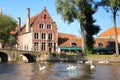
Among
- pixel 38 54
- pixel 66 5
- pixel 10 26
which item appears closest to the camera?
pixel 66 5

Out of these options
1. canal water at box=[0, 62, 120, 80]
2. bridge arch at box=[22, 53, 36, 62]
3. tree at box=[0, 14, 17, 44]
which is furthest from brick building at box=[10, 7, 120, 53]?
canal water at box=[0, 62, 120, 80]

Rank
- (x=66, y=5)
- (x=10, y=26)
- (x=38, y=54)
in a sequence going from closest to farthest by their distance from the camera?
1. (x=66, y=5)
2. (x=38, y=54)
3. (x=10, y=26)

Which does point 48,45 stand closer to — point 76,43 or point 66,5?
point 76,43

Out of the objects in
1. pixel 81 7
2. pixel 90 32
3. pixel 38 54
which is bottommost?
pixel 38 54

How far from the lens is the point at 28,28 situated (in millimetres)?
86438

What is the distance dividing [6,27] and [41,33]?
923 cm

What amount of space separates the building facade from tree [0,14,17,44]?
4232 mm

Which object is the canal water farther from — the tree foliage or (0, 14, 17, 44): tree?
(0, 14, 17, 44): tree

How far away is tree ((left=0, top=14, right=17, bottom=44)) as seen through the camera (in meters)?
83.8

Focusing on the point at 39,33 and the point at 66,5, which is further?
the point at 39,33

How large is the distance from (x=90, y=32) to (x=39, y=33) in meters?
15.7

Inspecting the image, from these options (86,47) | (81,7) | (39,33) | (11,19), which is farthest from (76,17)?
(11,19)

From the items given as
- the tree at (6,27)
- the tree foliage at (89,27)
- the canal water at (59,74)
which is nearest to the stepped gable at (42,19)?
the tree at (6,27)

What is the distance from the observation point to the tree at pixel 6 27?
83750 millimetres
